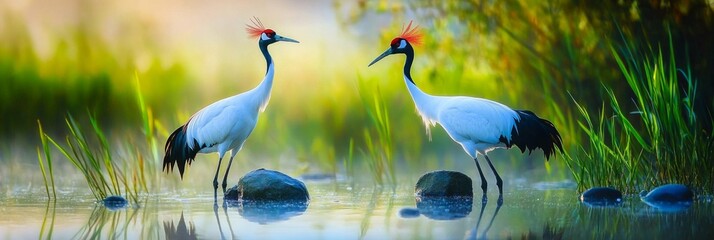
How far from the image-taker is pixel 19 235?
7.43 meters

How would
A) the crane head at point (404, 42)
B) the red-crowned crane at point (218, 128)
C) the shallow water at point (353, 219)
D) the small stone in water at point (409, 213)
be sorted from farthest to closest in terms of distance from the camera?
the crane head at point (404, 42)
the red-crowned crane at point (218, 128)
the small stone in water at point (409, 213)
the shallow water at point (353, 219)

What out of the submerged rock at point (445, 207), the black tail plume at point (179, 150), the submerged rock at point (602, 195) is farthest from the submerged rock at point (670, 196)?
the black tail plume at point (179, 150)

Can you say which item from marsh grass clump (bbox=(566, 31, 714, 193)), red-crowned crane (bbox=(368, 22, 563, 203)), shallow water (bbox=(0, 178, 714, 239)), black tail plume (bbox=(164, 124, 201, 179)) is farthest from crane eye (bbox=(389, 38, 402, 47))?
marsh grass clump (bbox=(566, 31, 714, 193))

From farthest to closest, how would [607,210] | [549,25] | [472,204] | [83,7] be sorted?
[83,7]
[549,25]
[472,204]
[607,210]

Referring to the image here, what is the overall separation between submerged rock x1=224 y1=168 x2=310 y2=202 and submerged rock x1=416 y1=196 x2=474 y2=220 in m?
1.00

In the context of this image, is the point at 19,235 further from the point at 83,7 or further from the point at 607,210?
the point at 83,7

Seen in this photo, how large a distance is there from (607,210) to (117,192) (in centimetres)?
414

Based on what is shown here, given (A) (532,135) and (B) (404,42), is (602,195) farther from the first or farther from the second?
(B) (404,42)

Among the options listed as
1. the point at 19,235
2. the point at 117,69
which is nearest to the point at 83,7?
the point at 117,69

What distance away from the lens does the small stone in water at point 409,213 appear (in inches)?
337

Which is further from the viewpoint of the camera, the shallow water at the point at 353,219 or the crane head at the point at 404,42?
the crane head at the point at 404,42

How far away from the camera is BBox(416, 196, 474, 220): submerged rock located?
856 cm

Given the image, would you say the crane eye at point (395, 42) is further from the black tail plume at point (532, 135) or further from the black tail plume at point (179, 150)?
the black tail plume at point (179, 150)

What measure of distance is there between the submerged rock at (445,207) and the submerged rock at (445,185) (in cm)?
12
